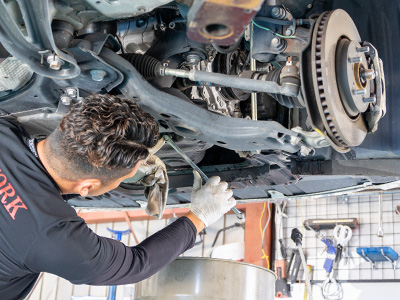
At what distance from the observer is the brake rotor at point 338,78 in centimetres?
169

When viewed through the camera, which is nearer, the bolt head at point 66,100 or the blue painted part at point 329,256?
the bolt head at point 66,100

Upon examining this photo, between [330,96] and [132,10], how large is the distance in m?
0.64

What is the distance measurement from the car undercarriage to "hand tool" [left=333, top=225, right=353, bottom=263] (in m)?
3.13

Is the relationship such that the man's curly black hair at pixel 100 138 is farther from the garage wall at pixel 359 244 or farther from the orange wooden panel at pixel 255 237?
the orange wooden panel at pixel 255 237

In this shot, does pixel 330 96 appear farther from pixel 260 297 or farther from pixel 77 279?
pixel 260 297

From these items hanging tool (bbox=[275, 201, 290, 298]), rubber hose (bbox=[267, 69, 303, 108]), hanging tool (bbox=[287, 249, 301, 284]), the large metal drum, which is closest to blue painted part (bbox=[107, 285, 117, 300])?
hanging tool (bbox=[275, 201, 290, 298])

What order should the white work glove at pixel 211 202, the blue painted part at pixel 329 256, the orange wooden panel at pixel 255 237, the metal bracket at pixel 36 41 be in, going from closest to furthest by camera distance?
the metal bracket at pixel 36 41, the white work glove at pixel 211 202, the blue painted part at pixel 329 256, the orange wooden panel at pixel 255 237

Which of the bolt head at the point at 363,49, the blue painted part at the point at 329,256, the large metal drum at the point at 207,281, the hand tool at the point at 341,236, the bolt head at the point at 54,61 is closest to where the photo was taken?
the bolt head at the point at 54,61

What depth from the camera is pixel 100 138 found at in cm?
171

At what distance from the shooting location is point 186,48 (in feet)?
6.81

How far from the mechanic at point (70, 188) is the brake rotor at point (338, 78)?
1.75 feet

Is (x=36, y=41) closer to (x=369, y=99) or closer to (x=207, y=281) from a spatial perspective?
(x=369, y=99)

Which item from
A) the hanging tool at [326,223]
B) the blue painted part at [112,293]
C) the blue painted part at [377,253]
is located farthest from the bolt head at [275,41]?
the blue painted part at [112,293]

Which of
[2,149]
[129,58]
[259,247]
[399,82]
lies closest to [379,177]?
[399,82]
